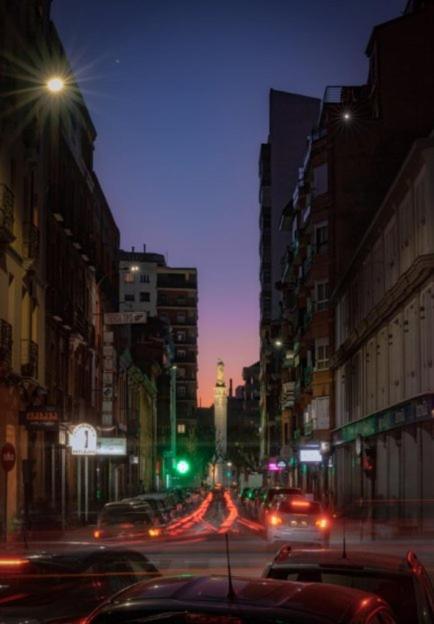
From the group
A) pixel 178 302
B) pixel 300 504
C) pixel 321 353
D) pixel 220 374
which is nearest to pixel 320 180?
pixel 321 353

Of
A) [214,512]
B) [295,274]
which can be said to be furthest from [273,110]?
[214,512]

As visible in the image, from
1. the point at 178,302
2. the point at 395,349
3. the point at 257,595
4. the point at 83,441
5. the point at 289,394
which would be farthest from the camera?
the point at 178,302

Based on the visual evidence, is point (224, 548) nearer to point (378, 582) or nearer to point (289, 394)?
point (378, 582)

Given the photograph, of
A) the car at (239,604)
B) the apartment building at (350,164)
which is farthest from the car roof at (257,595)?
the apartment building at (350,164)

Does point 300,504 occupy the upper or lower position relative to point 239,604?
lower

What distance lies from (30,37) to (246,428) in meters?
149

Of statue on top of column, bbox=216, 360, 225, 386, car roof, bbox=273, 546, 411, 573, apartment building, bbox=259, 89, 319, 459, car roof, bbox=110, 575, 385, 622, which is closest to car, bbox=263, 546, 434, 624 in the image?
car roof, bbox=273, 546, 411, 573

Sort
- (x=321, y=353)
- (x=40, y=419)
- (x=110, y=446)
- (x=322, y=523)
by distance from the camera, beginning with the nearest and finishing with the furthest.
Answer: (x=322, y=523) → (x=40, y=419) → (x=110, y=446) → (x=321, y=353)

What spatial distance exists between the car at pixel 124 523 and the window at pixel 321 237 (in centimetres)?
3616

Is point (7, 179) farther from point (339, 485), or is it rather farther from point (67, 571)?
point (339, 485)

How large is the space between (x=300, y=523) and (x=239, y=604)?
85.7 feet

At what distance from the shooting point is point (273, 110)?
110 metres

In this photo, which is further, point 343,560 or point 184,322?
point 184,322

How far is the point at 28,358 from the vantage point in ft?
119
